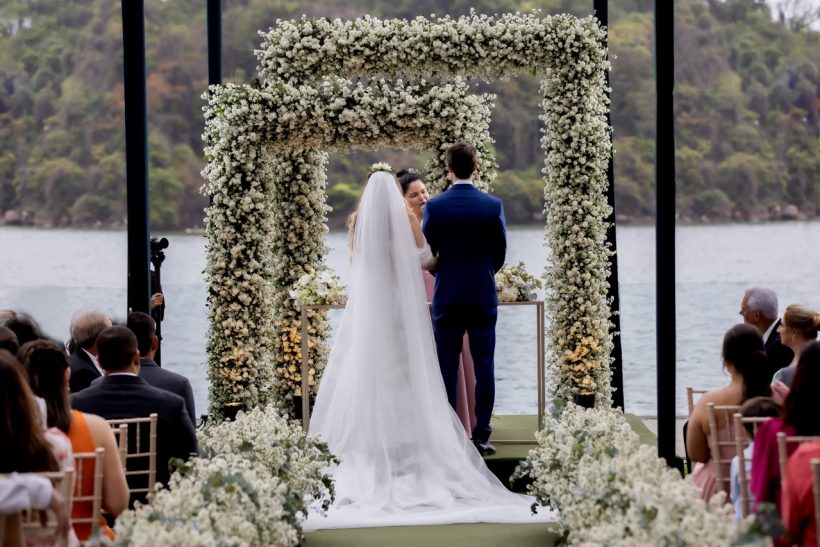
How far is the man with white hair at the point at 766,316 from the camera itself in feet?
19.9

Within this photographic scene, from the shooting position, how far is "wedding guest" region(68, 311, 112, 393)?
18.7 ft

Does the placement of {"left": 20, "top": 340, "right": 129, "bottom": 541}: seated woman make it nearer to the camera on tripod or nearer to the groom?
the groom

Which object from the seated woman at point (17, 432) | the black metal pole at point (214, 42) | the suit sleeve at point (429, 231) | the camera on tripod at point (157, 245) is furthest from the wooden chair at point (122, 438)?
the black metal pole at point (214, 42)

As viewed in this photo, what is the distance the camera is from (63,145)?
66.4 feet

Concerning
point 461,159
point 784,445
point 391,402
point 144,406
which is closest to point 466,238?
point 461,159

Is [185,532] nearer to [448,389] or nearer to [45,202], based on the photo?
[448,389]

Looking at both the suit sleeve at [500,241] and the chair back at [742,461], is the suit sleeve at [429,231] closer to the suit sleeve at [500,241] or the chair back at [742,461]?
the suit sleeve at [500,241]

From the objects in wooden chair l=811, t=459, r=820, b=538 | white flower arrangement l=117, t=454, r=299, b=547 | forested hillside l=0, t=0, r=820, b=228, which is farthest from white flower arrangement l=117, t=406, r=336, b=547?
forested hillside l=0, t=0, r=820, b=228

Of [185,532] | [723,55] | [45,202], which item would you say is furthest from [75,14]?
[185,532]

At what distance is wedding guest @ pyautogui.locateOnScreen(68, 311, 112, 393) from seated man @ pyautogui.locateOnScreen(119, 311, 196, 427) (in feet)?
1.30

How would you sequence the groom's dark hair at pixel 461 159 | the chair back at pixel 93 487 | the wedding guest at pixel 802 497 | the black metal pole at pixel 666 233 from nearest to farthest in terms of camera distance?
the wedding guest at pixel 802 497 < the chair back at pixel 93 487 < the black metal pole at pixel 666 233 < the groom's dark hair at pixel 461 159

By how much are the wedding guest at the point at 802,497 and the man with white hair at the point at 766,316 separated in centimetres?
272

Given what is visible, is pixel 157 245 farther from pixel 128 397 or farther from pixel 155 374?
pixel 128 397

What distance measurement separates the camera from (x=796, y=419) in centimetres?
→ 366
